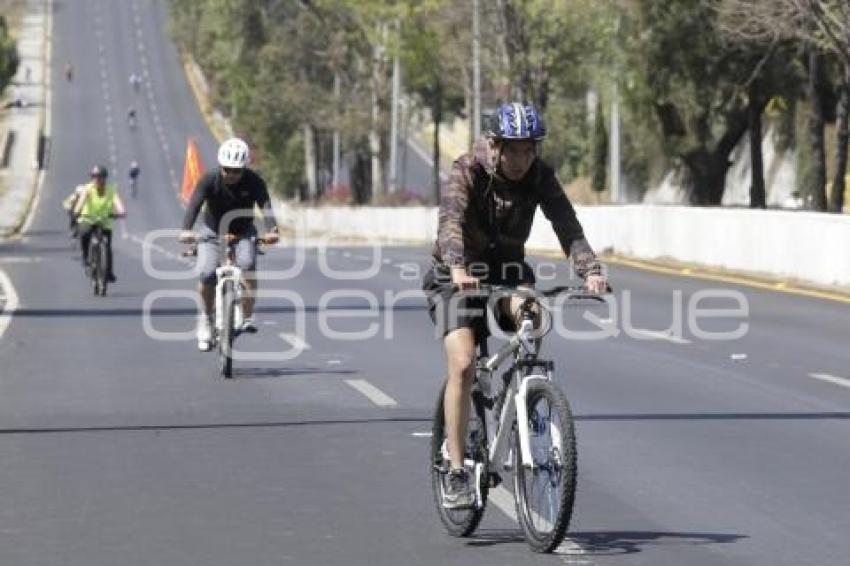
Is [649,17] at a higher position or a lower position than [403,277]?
higher

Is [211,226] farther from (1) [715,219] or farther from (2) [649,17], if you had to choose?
(2) [649,17]

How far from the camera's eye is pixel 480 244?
9.23 metres

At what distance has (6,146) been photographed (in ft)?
406

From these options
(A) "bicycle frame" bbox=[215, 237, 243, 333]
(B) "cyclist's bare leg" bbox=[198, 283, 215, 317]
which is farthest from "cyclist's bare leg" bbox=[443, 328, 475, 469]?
(B) "cyclist's bare leg" bbox=[198, 283, 215, 317]

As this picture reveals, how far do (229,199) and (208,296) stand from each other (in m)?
1.06

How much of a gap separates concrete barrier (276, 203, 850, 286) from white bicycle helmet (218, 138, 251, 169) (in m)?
13.0

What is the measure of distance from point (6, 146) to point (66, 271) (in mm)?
87300

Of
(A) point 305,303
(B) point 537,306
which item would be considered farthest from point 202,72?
(B) point 537,306

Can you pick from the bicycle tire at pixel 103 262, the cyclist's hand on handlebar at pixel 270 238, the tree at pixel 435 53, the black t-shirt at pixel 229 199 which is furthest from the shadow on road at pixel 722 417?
the tree at pixel 435 53

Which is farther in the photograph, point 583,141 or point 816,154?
point 583,141

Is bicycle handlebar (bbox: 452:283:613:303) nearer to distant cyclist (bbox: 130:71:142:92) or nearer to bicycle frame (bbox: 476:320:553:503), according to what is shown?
bicycle frame (bbox: 476:320:553:503)

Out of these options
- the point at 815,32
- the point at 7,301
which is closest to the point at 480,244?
the point at 7,301

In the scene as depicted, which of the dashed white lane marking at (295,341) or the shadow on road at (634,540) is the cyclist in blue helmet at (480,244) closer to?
the shadow on road at (634,540)

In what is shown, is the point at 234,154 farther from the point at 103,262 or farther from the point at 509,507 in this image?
the point at 103,262
